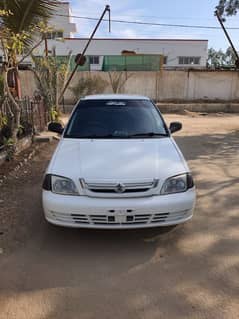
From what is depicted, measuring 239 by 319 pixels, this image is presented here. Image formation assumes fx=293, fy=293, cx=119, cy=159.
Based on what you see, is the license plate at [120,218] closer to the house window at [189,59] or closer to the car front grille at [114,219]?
the car front grille at [114,219]

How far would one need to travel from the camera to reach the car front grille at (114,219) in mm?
2953

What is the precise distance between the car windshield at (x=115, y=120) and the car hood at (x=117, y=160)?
0.25m

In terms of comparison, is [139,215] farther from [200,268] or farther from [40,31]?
[40,31]

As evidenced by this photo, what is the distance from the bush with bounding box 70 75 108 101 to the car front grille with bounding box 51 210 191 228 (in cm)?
1551

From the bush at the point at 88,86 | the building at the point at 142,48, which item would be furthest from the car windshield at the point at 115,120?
the building at the point at 142,48

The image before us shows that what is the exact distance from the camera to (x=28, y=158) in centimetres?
659

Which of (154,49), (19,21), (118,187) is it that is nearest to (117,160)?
(118,187)

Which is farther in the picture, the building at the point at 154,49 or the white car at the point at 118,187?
the building at the point at 154,49

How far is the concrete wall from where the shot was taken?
1870cm

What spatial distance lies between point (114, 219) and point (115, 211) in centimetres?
10

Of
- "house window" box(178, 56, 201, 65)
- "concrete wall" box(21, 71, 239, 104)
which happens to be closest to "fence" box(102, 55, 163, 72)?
"concrete wall" box(21, 71, 239, 104)

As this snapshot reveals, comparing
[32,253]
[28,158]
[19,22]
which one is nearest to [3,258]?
[32,253]

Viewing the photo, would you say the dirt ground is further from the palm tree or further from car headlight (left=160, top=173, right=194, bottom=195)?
the palm tree

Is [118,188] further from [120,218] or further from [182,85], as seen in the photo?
[182,85]
